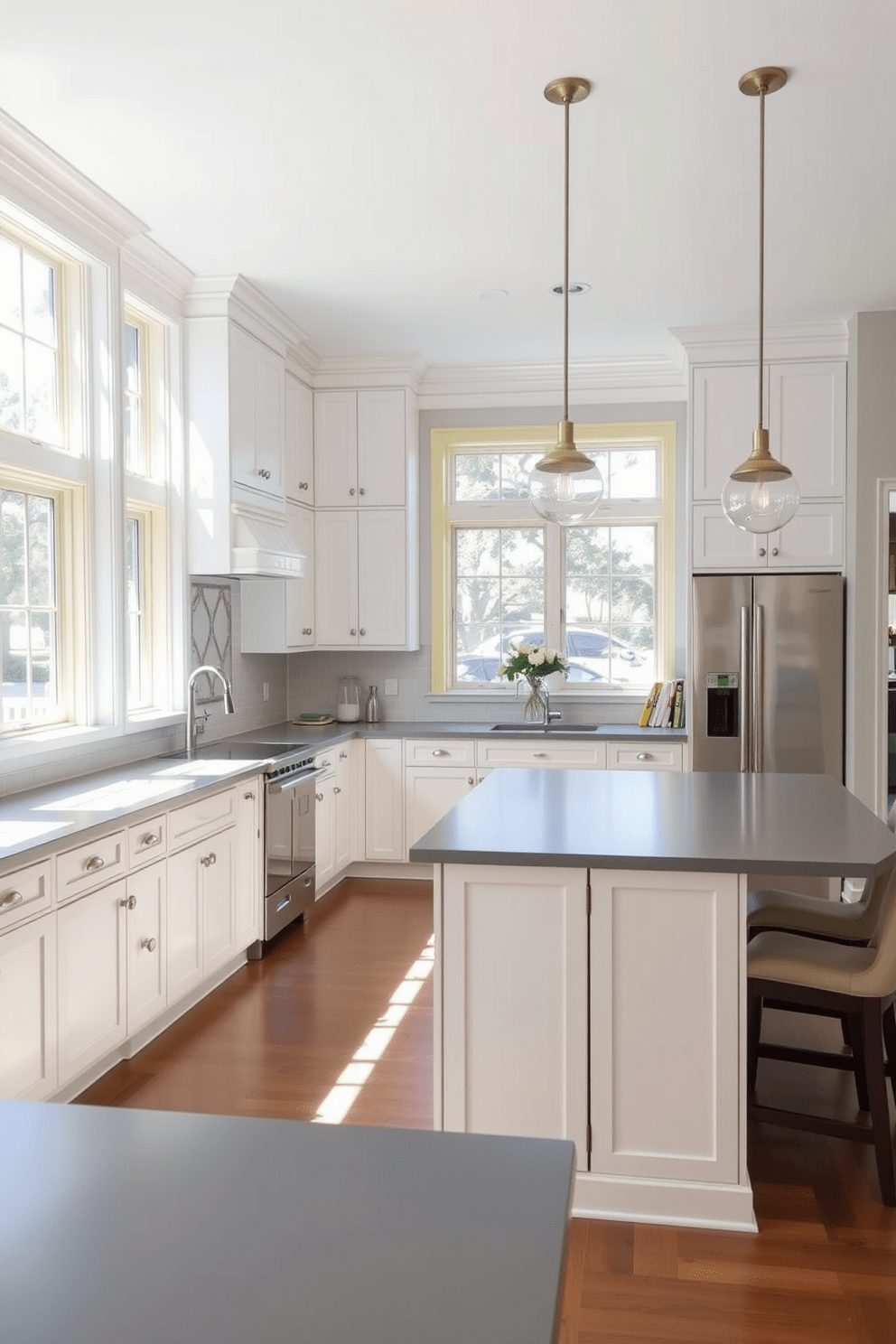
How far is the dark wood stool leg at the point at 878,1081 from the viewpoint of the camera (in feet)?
8.59

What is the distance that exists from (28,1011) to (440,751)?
3272 mm

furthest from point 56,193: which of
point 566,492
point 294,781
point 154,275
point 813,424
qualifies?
point 813,424

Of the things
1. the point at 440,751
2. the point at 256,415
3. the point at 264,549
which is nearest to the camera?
the point at 264,549

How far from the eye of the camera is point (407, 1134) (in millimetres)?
1070

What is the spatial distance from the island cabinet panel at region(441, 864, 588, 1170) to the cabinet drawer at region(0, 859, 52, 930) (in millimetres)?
1080

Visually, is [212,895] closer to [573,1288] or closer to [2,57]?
[573,1288]

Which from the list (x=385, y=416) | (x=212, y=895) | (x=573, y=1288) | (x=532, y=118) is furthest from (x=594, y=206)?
(x=573, y=1288)

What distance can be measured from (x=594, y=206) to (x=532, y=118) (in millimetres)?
732

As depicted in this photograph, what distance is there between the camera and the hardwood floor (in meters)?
2.22

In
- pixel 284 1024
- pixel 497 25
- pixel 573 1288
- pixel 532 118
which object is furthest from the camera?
pixel 284 1024

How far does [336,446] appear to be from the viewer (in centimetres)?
620

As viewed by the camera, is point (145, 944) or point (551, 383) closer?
point (145, 944)

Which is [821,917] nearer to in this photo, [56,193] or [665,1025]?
[665,1025]

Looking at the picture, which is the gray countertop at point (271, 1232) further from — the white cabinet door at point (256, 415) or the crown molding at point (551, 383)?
the crown molding at point (551, 383)
